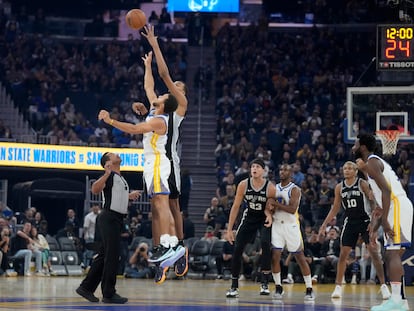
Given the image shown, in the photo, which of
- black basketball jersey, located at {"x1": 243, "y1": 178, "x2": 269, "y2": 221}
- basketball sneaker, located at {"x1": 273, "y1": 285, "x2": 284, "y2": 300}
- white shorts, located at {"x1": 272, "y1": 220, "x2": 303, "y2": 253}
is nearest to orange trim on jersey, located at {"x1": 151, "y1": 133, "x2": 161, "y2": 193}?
black basketball jersey, located at {"x1": 243, "y1": 178, "x2": 269, "y2": 221}

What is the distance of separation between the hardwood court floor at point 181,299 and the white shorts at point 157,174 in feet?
4.81

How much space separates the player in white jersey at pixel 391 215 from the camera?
38.5 ft

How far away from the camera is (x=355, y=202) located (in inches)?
634

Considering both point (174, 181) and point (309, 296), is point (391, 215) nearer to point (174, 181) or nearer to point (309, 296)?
point (174, 181)

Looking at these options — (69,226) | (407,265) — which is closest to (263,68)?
(69,226)

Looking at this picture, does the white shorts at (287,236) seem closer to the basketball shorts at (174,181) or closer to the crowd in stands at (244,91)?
the basketball shorts at (174,181)

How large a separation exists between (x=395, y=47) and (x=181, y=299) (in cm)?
924

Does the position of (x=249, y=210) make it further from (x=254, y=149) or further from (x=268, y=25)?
(x=268, y=25)

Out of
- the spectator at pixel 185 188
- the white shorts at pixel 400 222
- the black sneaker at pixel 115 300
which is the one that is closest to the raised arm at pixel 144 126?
the black sneaker at pixel 115 300

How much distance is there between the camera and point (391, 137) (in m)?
21.2

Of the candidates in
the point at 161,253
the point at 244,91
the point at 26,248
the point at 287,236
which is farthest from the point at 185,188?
the point at 161,253

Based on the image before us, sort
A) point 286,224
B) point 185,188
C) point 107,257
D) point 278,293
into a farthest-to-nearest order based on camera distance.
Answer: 1. point 185,188
2. point 286,224
3. point 278,293
4. point 107,257

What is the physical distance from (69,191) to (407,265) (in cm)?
1088

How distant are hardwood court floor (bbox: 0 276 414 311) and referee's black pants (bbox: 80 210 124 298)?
0.29 metres
